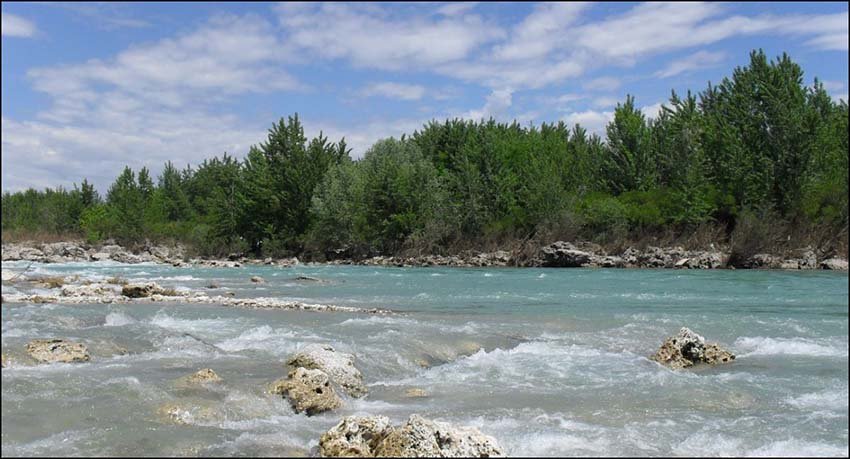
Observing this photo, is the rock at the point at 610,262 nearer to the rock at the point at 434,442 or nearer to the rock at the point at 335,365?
the rock at the point at 335,365

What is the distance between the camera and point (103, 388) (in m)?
9.85

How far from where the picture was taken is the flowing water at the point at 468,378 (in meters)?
8.05

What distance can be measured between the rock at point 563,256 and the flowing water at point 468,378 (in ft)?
96.5

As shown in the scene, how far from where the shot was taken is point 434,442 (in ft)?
22.4

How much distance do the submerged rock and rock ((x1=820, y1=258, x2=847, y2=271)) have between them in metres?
40.0

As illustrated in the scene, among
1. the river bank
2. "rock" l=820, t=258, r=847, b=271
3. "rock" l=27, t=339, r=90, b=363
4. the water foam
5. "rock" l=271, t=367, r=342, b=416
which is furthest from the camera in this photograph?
the river bank

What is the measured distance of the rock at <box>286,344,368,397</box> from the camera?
10.8 metres

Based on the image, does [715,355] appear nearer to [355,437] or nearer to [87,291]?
[355,437]

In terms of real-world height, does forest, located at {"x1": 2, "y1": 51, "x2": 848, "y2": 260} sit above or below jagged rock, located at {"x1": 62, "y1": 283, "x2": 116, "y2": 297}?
above

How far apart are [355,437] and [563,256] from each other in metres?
47.4

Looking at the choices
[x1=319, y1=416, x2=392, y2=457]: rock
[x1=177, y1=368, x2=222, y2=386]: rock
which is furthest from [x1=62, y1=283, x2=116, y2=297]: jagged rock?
[x1=319, y1=416, x2=392, y2=457]: rock

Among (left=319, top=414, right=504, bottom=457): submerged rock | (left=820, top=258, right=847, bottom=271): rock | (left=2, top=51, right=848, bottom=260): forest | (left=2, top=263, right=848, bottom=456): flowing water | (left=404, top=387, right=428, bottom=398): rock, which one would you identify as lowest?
(left=404, top=387, right=428, bottom=398): rock

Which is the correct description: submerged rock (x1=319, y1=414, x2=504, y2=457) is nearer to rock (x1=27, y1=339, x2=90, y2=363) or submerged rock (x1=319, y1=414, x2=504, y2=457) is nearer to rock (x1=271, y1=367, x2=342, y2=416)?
rock (x1=271, y1=367, x2=342, y2=416)

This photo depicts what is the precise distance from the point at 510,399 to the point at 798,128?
5021cm
